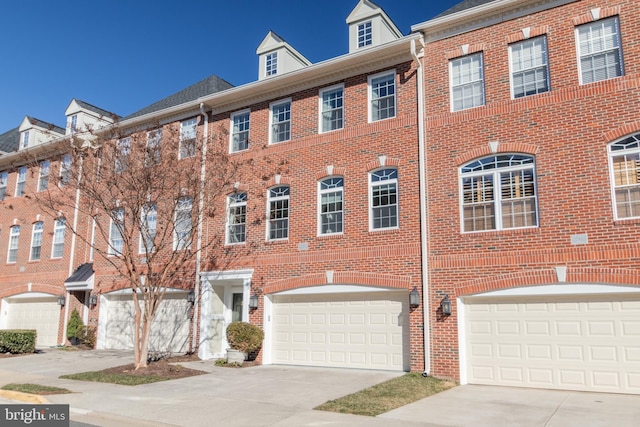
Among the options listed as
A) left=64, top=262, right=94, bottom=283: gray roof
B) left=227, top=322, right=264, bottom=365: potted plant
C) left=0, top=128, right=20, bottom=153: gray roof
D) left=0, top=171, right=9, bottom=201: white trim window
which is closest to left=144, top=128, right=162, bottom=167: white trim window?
left=227, top=322, right=264, bottom=365: potted plant

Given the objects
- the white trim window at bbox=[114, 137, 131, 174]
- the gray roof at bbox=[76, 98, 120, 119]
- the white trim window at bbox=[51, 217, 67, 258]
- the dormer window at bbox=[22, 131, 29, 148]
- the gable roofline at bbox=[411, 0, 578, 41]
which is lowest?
the white trim window at bbox=[51, 217, 67, 258]

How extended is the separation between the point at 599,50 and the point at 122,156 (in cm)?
1300

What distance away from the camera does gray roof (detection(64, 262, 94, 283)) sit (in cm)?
2023

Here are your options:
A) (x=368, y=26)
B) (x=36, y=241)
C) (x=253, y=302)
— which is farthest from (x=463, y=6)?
(x=36, y=241)

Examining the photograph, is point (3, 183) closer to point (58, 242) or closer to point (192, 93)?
point (58, 242)

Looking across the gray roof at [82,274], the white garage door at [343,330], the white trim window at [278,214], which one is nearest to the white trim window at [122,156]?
the white trim window at [278,214]

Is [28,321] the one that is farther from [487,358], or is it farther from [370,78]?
[487,358]

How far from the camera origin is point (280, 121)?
16891 millimetres

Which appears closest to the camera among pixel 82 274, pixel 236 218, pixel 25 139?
pixel 236 218

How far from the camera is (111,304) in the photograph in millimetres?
20156

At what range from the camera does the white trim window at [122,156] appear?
49.3 feet

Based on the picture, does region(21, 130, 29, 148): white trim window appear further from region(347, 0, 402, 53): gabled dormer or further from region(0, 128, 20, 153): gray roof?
region(347, 0, 402, 53): gabled dormer

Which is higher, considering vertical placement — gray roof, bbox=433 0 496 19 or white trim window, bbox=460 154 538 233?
gray roof, bbox=433 0 496 19

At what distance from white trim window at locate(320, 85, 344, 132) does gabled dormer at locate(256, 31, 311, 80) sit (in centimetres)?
208
